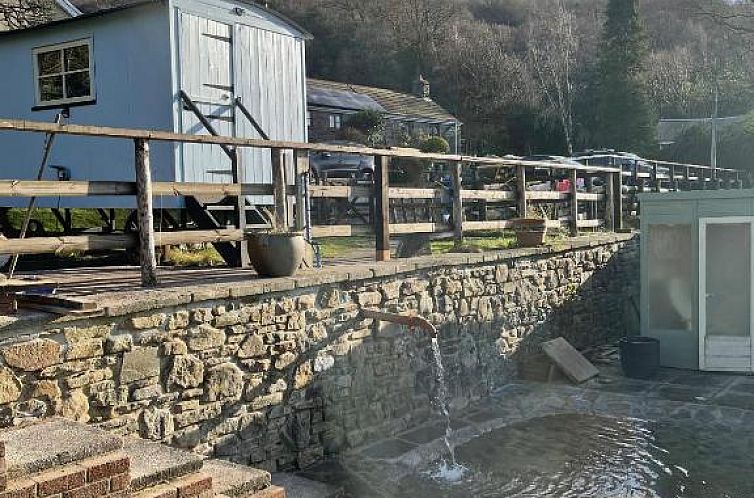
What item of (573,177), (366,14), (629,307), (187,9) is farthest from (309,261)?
(366,14)

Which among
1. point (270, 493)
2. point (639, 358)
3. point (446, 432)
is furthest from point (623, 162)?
point (270, 493)

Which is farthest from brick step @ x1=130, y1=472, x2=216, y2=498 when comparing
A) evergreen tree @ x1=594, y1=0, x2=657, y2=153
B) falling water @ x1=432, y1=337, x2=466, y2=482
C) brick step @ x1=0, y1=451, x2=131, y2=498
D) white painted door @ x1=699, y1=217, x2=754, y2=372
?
evergreen tree @ x1=594, y1=0, x2=657, y2=153

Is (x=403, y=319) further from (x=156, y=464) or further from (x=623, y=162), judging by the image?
(x=623, y=162)

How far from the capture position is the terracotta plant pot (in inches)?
246

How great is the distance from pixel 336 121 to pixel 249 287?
82.5 ft

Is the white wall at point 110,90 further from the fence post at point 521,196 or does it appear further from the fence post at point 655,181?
the fence post at point 655,181

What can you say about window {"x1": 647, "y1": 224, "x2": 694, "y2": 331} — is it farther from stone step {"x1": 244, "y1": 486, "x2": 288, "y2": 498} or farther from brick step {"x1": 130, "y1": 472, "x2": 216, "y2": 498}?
brick step {"x1": 130, "y1": 472, "x2": 216, "y2": 498}

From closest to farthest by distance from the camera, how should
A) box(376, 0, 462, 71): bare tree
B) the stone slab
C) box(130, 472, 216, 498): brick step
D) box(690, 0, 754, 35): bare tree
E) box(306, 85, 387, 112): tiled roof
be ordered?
box(130, 472, 216, 498): brick step → the stone slab → box(690, 0, 754, 35): bare tree → box(306, 85, 387, 112): tiled roof → box(376, 0, 462, 71): bare tree

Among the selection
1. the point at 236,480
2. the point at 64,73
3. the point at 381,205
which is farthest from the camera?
the point at 64,73

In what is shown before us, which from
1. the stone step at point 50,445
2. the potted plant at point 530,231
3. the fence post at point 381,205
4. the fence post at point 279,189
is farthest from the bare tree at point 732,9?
the stone step at point 50,445

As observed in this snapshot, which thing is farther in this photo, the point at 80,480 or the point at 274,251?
the point at 274,251

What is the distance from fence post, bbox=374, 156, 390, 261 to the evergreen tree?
1163 inches

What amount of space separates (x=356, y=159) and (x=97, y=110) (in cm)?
922

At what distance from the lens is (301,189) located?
7.13 meters
